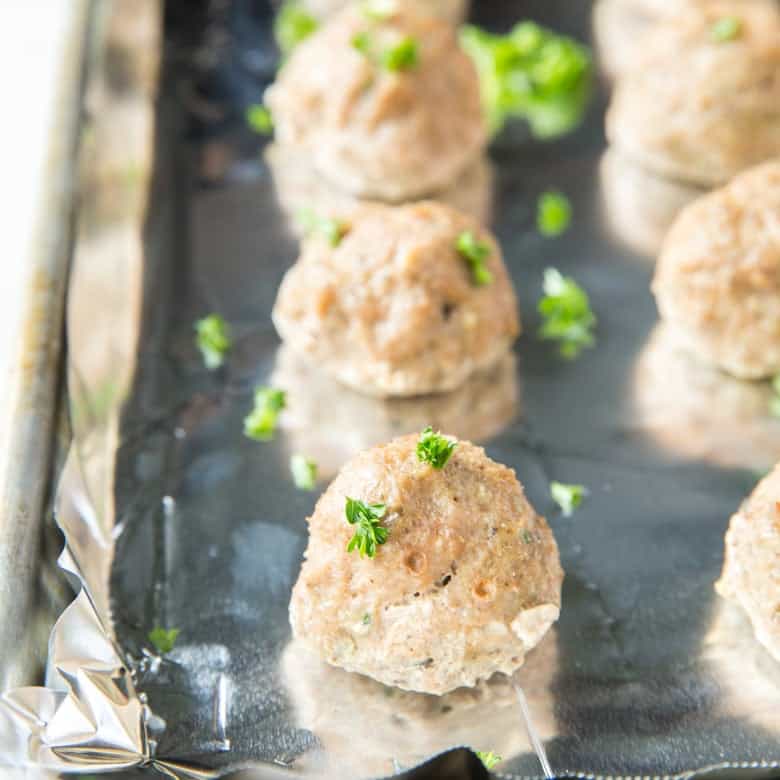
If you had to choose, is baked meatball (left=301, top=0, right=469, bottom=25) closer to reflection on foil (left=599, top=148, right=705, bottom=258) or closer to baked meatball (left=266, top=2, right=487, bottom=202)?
baked meatball (left=266, top=2, right=487, bottom=202)

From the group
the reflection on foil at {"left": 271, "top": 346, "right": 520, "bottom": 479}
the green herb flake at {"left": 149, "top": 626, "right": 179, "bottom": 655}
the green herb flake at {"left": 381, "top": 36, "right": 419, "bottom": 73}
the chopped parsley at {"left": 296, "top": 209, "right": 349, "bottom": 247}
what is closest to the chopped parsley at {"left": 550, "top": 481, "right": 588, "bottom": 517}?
the reflection on foil at {"left": 271, "top": 346, "right": 520, "bottom": 479}

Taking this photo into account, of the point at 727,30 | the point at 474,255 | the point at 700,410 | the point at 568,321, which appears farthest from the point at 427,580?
the point at 727,30

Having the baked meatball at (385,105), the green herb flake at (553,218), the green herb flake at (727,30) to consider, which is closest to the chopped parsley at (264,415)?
the baked meatball at (385,105)

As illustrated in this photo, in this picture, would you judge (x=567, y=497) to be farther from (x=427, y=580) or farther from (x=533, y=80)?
(x=533, y=80)

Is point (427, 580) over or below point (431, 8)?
below

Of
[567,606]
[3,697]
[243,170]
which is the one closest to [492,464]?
[567,606]
